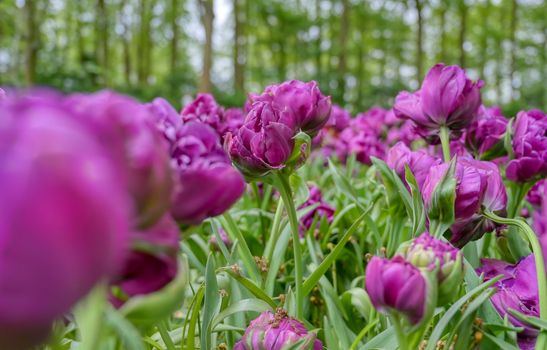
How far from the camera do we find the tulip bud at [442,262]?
43 cm

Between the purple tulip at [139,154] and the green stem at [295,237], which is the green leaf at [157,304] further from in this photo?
the green stem at [295,237]

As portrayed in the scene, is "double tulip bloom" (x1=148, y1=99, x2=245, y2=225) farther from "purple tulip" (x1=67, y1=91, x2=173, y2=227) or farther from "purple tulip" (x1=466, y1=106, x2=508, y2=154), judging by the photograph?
"purple tulip" (x1=466, y1=106, x2=508, y2=154)

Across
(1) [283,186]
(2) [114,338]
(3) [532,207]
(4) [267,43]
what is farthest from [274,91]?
(4) [267,43]

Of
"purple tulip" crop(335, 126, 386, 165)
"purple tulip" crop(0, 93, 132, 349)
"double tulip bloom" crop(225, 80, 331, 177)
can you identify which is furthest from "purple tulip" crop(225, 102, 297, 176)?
"purple tulip" crop(335, 126, 386, 165)

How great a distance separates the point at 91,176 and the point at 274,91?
0.59 m

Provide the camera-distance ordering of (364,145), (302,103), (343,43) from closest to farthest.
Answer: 1. (302,103)
2. (364,145)
3. (343,43)

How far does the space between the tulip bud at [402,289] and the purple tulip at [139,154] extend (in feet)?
0.64

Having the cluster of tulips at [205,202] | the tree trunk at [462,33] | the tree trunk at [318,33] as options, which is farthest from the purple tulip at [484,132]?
the tree trunk at [318,33]

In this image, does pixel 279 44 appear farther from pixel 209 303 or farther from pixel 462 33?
pixel 209 303

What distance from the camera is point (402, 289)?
40 centimetres

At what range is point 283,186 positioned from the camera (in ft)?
2.25

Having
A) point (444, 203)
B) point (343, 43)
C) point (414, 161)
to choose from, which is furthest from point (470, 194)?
point (343, 43)

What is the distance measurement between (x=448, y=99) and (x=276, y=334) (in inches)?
17.8

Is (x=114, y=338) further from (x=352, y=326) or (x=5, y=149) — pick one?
(x=352, y=326)
